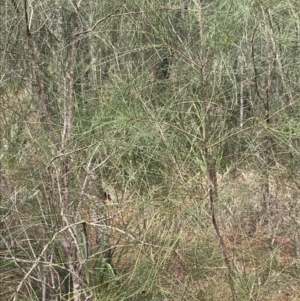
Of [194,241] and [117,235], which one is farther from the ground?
[194,241]

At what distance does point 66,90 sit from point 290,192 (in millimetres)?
1421

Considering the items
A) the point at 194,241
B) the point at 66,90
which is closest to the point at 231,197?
the point at 194,241

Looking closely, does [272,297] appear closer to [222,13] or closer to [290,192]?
[290,192]

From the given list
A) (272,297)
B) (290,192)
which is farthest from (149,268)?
(290,192)

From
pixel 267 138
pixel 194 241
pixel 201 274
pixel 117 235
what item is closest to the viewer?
pixel 194 241

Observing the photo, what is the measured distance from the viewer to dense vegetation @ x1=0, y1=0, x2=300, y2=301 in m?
2.34

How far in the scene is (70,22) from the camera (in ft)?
10.9

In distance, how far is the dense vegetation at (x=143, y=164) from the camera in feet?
Result: 7.67

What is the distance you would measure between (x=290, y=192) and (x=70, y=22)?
5.14 feet

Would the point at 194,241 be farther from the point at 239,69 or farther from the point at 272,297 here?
the point at 239,69

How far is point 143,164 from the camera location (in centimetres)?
244

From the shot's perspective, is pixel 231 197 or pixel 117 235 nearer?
pixel 231 197

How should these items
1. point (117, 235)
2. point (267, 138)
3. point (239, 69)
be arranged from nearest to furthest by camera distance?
point (117, 235)
point (267, 138)
point (239, 69)

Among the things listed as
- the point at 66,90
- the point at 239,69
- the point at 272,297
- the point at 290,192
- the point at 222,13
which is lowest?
the point at 272,297
